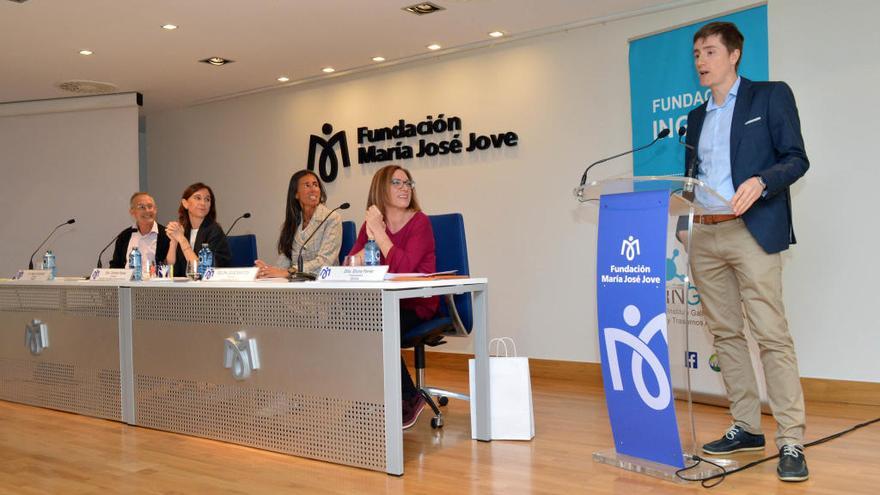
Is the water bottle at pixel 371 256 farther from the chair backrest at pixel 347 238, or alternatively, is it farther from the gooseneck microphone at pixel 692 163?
→ the chair backrest at pixel 347 238

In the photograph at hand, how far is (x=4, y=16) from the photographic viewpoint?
4.99m

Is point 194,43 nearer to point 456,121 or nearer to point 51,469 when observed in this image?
point 456,121

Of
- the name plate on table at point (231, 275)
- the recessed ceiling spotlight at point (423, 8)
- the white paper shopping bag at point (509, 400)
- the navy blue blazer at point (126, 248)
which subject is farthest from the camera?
the navy blue blazer at point (126, 248)

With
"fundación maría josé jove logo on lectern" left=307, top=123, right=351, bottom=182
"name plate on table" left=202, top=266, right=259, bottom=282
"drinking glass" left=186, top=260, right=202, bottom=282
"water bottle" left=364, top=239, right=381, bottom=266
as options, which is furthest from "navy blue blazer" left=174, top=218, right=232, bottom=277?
"fundación maría josé jove logo on lectern" left=307, top=123, right=351, bottom=182

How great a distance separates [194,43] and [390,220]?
2666mm

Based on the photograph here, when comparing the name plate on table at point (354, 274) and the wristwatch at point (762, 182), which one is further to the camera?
the name plate on table at point (354, 274)

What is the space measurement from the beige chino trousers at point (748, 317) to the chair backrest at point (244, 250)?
3451 millimetres

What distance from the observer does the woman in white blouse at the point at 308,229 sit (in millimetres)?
4605

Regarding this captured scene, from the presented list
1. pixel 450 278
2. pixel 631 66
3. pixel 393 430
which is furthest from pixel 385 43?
pixel 393 430

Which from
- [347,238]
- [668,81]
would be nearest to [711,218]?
[668,81]

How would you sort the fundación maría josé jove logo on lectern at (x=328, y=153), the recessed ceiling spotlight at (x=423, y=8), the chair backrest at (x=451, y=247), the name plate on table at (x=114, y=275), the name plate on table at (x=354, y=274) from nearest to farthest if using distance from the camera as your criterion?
the name plate on table at (x=354, y=274) < the chair backrest at (x=451, y=247) < the name plate on table at (x=114, y=275) < the recessed ceiling spotlight at (x=423, y=8) < the fundación maría josé jove logo on lectern at (x=328, y=153)

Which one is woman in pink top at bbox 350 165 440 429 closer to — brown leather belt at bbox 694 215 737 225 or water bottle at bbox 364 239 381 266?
water bottle at bbox 364 239 381 266

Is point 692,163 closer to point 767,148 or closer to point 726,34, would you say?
point 767,148

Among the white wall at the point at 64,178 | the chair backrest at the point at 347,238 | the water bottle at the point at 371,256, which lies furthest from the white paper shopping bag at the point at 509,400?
the white wall at the point at 64,178
